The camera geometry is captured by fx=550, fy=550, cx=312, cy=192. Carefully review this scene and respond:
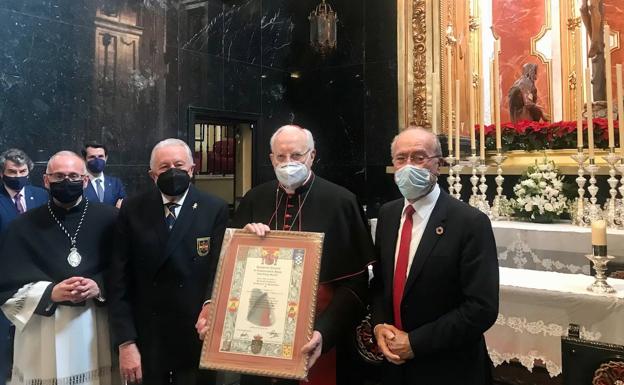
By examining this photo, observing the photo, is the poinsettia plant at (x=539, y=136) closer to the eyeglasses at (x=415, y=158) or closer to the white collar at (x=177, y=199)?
the eyeglasses at (x=415, y=158)

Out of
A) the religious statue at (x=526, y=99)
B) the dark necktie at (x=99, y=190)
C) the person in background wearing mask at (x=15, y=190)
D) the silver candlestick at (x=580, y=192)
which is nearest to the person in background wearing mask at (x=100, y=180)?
the dark necktie at (x=99, y=190)

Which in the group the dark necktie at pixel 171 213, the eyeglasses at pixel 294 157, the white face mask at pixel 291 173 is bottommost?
the dark necktie at pixel 171 213

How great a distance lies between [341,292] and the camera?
2461mm

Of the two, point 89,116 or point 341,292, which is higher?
point 89,116

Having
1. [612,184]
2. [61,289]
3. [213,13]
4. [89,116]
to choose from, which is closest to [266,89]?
[213,13]

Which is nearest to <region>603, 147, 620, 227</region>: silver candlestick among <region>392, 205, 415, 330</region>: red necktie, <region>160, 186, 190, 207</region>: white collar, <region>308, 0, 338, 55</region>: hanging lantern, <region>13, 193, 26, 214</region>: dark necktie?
<region>392, 205, 415, 330</region>: red necktie

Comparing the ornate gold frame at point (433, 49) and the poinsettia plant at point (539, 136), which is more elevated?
the ornate gold frame at point (433, 49)

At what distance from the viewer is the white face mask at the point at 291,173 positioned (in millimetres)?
2553

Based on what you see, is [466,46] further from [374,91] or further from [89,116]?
[89,116]

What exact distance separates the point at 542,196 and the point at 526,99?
2581 mm

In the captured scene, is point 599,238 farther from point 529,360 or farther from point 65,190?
point 65,190

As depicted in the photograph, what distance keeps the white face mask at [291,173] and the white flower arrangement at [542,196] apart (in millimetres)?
2157

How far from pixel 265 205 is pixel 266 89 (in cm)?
579

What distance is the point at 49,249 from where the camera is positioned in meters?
2.75
